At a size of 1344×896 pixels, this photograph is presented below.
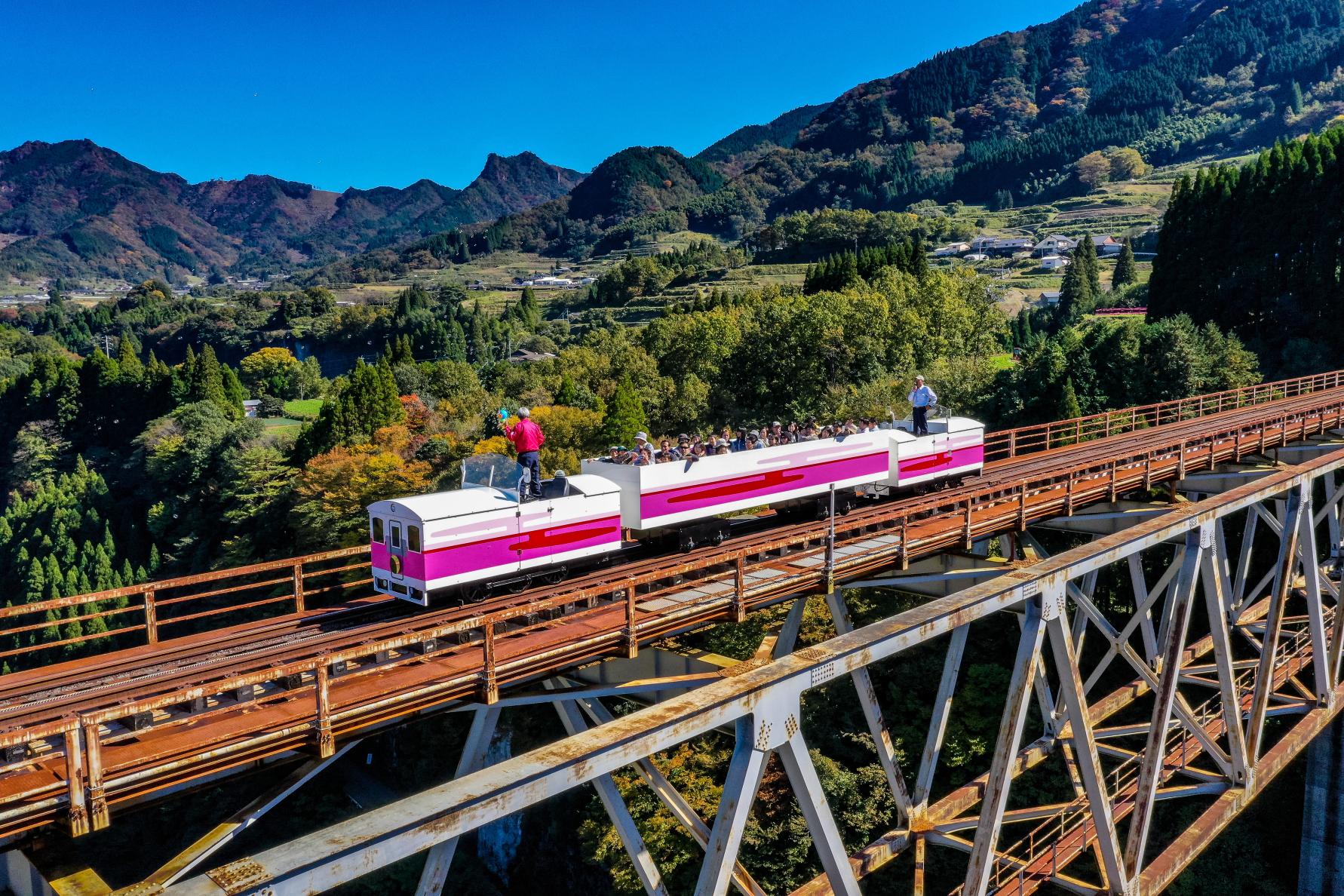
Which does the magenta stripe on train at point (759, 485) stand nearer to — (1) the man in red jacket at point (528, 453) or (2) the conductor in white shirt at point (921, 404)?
(2) the conductor in white shirt at point (921, 404)

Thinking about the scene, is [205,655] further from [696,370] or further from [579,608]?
[696,370]

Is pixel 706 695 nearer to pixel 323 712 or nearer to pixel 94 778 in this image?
pixel 323 712

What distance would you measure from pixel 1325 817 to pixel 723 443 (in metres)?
17.7

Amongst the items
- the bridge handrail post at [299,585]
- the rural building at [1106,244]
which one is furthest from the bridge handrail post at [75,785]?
the rural building at [1106,244]

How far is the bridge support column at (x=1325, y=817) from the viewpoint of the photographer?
23.9 m

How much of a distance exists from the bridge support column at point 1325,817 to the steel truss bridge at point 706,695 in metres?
3.79

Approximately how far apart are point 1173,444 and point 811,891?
19521 mm

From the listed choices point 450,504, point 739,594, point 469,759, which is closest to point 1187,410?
point 739,594

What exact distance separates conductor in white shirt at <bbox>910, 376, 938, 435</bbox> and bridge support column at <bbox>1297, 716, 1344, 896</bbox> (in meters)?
11.9

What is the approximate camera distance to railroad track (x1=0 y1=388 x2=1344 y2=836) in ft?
31.8

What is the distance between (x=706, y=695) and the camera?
7.55 metres

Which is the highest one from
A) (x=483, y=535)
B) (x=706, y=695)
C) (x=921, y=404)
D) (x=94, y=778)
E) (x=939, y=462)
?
(x=921, y=404)

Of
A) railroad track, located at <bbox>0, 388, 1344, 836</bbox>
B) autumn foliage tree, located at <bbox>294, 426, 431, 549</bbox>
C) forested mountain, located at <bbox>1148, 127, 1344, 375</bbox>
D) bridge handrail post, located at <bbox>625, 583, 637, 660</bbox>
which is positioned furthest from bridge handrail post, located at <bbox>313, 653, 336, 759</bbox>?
forested mountain, located at <bbox>1148, 127, 1344, 375</bbox>

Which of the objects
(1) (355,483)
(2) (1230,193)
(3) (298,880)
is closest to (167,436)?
(1) (355,483)
